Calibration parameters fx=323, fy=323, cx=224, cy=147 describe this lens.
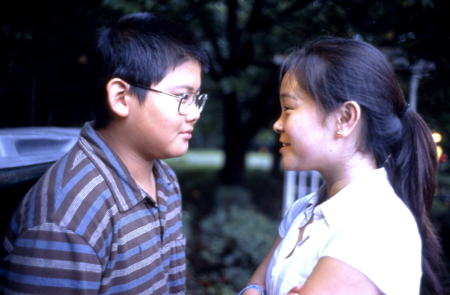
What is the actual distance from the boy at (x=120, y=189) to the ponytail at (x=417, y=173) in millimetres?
944

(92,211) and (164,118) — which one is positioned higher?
(164,118)

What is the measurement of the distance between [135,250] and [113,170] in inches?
13.7

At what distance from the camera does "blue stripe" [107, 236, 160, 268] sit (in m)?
1.24

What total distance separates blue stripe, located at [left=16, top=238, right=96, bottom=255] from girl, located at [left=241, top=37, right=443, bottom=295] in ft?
2.53

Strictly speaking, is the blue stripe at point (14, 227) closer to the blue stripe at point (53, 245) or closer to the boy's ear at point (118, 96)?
the blue stripe at point (53, 245)

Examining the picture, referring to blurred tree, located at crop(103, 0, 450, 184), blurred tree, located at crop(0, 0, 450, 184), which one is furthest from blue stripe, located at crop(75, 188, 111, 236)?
blurred tree, located at crop(103, 0, 450, 184)

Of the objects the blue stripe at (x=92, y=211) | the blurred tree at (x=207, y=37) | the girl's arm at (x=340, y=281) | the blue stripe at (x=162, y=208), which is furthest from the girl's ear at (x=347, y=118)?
the blurred tree at (x=207, y=37)

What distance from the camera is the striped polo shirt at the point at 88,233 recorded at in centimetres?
110

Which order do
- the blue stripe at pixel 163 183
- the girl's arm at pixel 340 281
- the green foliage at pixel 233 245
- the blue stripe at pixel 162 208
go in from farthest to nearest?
the green foliage at pixel 233 245, the blue stripe at pixel 163 183, the blue stripe at pixel 162 208, the girl's arm at pixel 340 281

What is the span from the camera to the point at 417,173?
1.41m

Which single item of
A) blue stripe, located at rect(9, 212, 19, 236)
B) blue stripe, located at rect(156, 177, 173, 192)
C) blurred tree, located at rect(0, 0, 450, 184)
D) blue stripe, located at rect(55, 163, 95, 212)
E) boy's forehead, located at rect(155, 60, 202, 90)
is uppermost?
blurred tree, located at rect(0, 0, 450, 184)

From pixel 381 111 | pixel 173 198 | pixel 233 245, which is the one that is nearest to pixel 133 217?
pixel 173 198

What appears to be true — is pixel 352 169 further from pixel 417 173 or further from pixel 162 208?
pixel 162 208

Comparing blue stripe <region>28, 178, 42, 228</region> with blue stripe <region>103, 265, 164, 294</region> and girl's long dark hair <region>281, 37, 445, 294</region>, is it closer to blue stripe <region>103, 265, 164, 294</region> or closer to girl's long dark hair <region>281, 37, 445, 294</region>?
blue stripe <region>103, 265, 164, 294</region>
